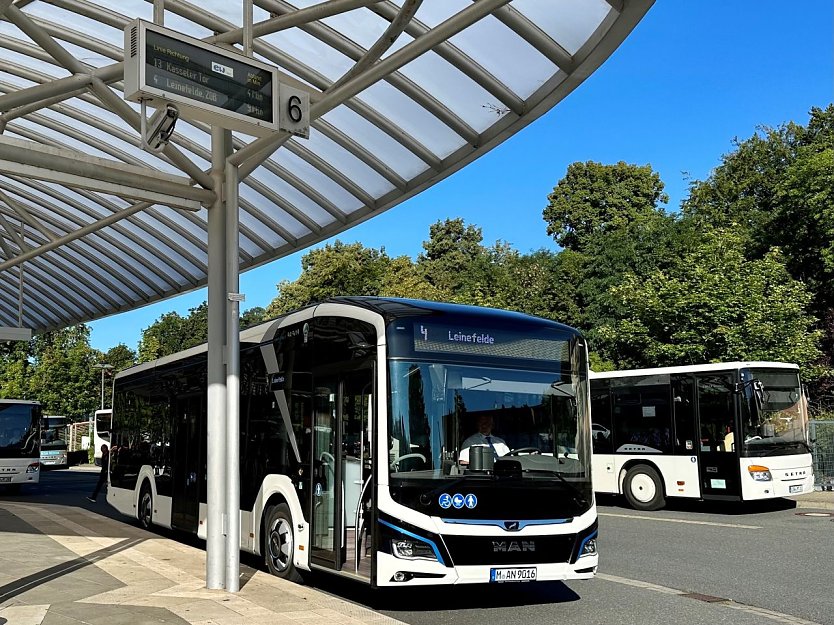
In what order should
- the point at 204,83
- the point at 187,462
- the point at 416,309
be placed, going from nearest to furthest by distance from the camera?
1. the point at 204,83
2. the point at 416,309
3. the point at 187,462

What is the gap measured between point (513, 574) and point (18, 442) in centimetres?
2153

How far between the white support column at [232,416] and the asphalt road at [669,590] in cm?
129

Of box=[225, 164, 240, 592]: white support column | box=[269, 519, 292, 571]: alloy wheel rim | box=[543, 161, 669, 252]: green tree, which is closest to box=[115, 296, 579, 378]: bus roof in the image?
box=[225, 164, 240, 592]: white support column

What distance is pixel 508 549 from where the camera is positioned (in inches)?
334

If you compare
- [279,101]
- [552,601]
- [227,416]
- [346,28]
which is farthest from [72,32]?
[552,601]

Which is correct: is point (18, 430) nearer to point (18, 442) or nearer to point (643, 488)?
point (18, 442)

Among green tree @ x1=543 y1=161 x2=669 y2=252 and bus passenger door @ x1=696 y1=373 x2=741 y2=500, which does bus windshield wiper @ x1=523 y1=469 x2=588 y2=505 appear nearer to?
bus passenger door @ x1=696 y1=373 x2=741 y2=500

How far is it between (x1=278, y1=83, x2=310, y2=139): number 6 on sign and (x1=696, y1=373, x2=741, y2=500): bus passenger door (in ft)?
40.2

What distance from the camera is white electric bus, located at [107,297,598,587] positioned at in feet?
27.3

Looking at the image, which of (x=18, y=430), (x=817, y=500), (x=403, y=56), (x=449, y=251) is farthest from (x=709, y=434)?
(x=449, y=251)

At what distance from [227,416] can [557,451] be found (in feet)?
11.0

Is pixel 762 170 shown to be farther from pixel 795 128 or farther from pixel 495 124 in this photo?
pixel 495 124

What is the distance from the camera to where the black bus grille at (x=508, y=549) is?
827 cm

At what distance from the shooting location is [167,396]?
619 inches
